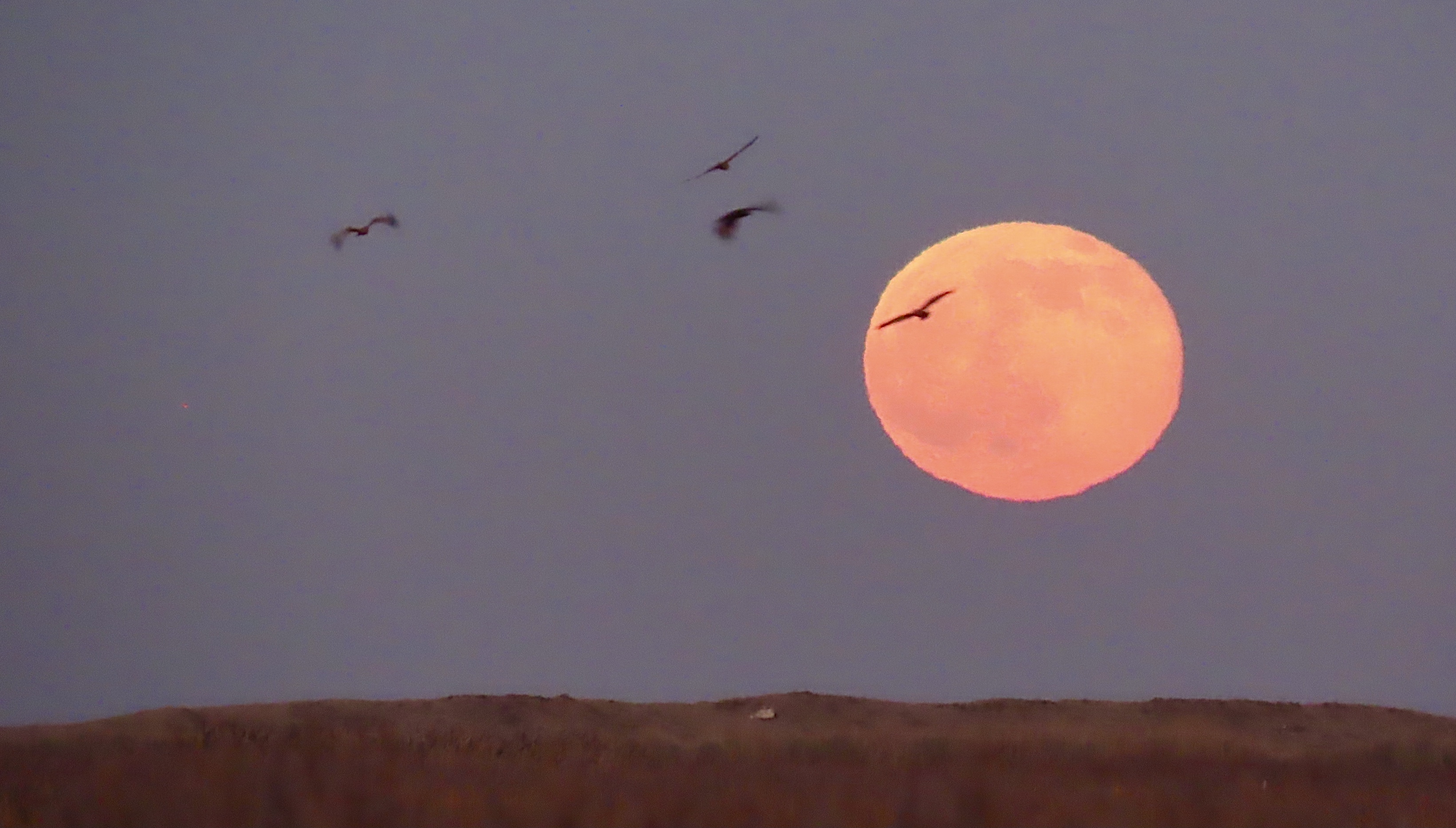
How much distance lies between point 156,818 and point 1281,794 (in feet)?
27.7

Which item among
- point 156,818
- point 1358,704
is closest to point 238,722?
point 156,818

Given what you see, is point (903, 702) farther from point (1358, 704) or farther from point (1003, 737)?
point (1358, 704)

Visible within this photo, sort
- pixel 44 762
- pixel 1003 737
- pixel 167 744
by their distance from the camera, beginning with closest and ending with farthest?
pixel 44 762
pixel 167 744
pixel 1003 737

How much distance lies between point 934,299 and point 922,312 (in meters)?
0.37

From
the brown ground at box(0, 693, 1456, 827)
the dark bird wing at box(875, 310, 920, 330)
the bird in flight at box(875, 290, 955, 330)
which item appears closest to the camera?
the brown ground at box(0, 693, 1456, 827)

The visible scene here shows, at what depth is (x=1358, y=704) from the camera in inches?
781

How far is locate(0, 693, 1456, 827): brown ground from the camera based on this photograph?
9.87 metres

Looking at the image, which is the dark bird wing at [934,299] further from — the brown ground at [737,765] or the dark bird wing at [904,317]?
the brown ground at [737,765]

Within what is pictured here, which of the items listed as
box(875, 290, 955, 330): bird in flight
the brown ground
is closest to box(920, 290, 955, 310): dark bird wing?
box(875, 290, 955, 330): bird in flight

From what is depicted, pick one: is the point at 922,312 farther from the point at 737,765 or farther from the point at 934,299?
the point at 737,765

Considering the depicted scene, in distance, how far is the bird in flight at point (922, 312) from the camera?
14.8 m

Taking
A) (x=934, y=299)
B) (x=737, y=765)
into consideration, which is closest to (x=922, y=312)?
(x=934, y=299)

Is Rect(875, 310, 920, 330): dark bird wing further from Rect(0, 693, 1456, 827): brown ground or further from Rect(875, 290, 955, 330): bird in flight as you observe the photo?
Rect(0, 693, 1456, 827): brown ground

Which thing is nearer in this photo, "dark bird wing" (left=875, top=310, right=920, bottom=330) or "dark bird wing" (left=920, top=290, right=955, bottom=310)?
"dark bird wing" (left=875, top=310, right=920, bottom=330)
